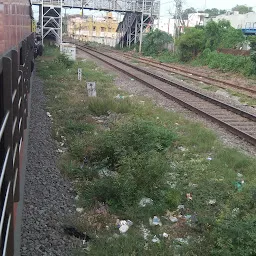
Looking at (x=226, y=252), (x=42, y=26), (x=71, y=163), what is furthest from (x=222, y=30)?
(x=226, y=252)

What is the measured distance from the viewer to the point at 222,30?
31.1m

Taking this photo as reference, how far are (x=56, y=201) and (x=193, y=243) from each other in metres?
1.89

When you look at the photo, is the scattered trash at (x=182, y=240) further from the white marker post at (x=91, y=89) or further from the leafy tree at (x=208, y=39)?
the leafy tree at (x=208, y=39)

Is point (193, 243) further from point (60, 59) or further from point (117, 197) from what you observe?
point (60, 59)

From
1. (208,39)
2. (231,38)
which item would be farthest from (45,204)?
(208,39)

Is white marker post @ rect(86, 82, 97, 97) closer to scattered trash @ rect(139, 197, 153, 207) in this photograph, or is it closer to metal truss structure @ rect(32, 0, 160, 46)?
scattered trash @ rect(139, 197, 153, 207)

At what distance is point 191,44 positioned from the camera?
98.6 feet

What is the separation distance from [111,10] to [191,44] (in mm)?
12522

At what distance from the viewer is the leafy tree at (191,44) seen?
30219 mm

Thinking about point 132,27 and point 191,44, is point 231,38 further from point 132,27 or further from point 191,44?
point 132,27

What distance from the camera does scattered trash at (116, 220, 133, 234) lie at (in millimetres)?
4492

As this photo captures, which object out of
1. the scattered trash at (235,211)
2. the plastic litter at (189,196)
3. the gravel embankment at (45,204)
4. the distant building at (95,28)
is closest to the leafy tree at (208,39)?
the gravel embankment at (45,204)

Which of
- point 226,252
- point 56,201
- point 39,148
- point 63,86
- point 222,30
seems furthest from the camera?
point 222,30

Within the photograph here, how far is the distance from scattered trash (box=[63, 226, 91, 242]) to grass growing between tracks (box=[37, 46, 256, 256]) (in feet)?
0.24
